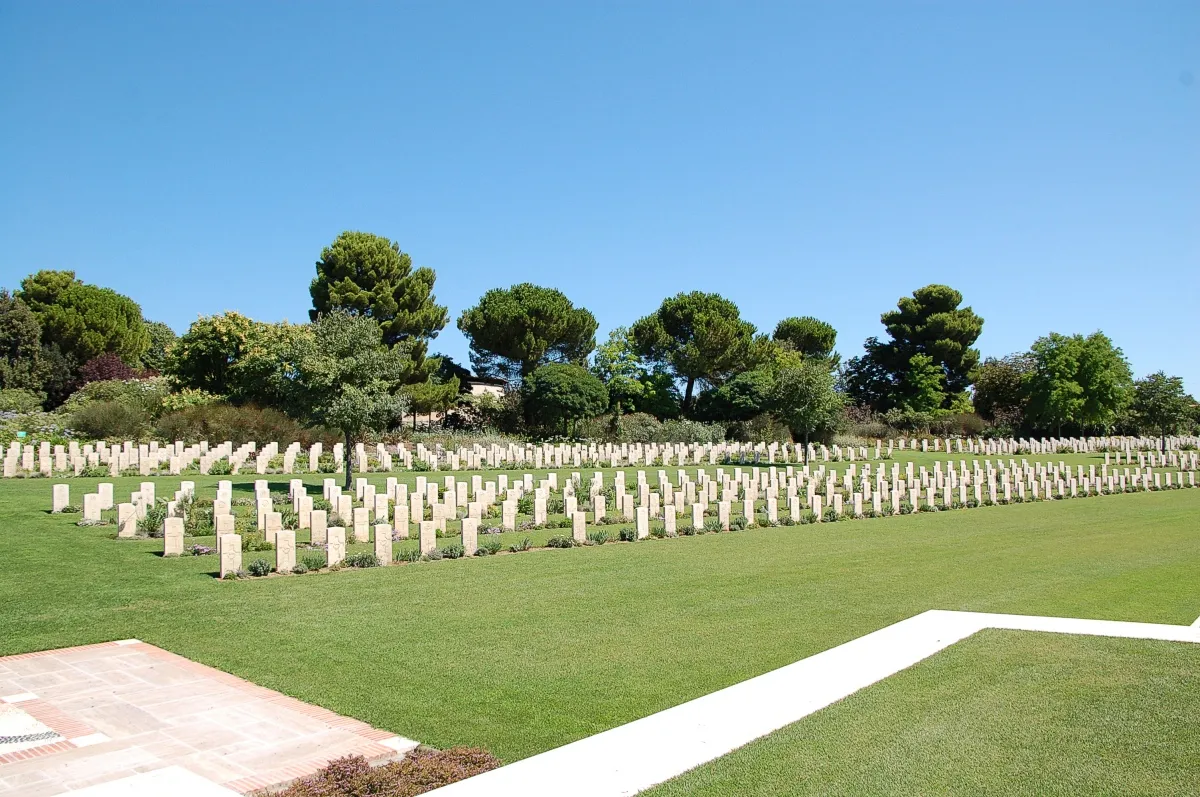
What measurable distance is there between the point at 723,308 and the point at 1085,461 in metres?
21.4

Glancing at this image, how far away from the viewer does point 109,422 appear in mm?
29391

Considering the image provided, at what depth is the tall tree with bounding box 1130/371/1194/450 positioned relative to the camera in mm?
54000

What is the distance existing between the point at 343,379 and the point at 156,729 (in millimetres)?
14430

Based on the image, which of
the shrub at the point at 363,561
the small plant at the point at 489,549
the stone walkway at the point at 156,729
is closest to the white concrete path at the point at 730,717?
the stone walkway at the point at 156,729

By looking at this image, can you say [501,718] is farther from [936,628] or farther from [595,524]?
[595,524]

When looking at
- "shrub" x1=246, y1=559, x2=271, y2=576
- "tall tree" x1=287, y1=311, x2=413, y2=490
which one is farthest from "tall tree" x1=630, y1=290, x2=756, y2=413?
"shrub" x1=246, y1=559, x2=271, y2=576

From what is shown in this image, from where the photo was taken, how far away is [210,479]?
2320 cm

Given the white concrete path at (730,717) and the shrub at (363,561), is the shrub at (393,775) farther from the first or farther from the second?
the shrub at (363,561)

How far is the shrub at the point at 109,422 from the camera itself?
1152 inches

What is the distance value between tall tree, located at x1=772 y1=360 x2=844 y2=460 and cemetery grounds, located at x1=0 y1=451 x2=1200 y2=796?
21128 mm

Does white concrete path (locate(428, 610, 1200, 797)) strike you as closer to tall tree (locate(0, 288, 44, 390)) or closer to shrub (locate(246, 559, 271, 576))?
shrub (locate(246, 559, 271, 576))

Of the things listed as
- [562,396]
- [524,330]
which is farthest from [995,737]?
[524,330]

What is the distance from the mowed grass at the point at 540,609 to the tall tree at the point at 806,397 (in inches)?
805

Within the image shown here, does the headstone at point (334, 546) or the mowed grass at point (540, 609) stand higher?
the headstone at point (334, 546)
